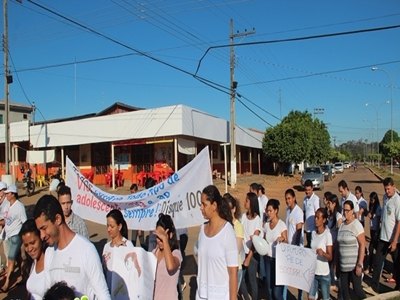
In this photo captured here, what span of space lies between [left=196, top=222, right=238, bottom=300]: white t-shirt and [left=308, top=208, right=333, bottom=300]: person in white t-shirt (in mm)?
2211

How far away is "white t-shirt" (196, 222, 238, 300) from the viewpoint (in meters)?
3.68

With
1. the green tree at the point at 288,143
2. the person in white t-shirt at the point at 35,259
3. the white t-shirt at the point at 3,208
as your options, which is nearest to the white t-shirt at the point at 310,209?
the white t-shirt at the point at 3,208

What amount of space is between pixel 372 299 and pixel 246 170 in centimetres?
3545

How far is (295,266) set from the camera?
5.50 m

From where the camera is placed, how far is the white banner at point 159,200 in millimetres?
5938

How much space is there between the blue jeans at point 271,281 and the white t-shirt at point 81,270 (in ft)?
11.2

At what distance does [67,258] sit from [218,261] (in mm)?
1391

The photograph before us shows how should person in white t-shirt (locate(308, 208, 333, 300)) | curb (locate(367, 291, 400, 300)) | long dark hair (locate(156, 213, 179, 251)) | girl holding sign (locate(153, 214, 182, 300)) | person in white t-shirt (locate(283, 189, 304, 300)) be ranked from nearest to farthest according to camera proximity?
girl holding sign (locate(153, 214, 182, 300)), long dark hair (locate(156, 213, 179, 251)), person in white t-shirt (locate(308, 208, 333, 300)), curb (locate(367, 291, 400, 300)), person in white t-shirt (locate(283, 189, 304, 300))

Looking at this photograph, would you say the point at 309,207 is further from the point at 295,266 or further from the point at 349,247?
the point at 295,266

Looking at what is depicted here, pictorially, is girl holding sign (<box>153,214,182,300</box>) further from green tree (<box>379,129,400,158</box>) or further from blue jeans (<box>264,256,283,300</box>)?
green tree (<box>379,129,400,158</box>)

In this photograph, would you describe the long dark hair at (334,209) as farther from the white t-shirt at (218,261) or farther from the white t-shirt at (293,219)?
the white t-shirt at (218,261)

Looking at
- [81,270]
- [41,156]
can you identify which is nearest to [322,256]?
[81,270]

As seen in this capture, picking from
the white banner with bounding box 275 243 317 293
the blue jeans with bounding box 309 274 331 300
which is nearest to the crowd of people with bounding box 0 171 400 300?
the blue jeans with bounding box 309 274 331 300

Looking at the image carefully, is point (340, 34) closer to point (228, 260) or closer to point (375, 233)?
point (375, 233)
